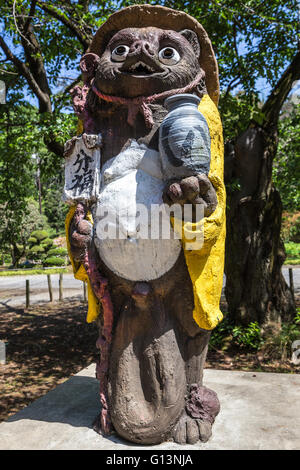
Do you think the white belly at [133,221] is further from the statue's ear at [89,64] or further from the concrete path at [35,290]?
the concrete path at [35,290]

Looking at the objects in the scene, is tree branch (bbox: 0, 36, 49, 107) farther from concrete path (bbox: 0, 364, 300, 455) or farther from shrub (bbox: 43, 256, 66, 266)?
shrub (bbox: 43, 256, 66, 266)

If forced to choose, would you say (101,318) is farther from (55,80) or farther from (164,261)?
(55,80)

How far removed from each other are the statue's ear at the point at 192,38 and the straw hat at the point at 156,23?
7 centimetres

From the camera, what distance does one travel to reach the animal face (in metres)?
2.42

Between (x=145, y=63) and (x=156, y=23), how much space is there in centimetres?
48

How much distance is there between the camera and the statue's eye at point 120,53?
8.13 ft

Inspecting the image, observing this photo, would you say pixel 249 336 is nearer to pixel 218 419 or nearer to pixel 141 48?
pixel 218 419

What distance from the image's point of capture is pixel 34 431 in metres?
2.55

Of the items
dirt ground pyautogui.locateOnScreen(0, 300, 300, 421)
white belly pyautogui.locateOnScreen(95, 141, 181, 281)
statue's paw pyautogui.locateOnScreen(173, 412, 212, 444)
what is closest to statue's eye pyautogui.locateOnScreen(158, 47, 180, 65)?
white belly pyautogui.locateOnScreen(95, 141, 181, 281)

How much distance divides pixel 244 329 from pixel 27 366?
10.1 ft

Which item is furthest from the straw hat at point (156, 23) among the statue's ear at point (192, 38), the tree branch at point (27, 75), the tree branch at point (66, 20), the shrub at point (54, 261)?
the shrub at point (54, 261)

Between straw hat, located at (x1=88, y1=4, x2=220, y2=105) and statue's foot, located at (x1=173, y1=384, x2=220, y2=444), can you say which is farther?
straw hat, located at (x1=88, y1=4, x2=220, y2=105)

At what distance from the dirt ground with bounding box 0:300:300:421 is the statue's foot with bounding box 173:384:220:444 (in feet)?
8.44

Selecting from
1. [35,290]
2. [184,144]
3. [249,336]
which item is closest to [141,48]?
[184,144]
